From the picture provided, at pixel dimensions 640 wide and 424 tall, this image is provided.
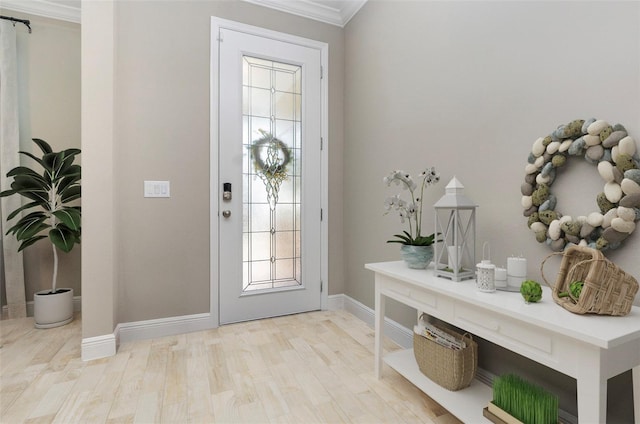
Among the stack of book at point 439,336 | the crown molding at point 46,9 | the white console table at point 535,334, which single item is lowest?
the stack of book at point 439,336

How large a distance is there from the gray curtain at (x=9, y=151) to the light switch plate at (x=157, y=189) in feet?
4.25

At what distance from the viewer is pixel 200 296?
8.24 ft

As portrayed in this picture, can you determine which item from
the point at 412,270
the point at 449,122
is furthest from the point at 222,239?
the point at 449,122

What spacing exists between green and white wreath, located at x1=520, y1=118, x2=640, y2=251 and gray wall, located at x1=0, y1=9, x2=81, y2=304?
11.3 ft

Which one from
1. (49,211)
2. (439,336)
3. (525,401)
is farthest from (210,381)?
(49,211)

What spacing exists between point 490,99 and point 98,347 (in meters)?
2.66

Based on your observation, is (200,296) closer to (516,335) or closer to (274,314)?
(274,314)

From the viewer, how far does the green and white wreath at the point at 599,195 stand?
1084 mm

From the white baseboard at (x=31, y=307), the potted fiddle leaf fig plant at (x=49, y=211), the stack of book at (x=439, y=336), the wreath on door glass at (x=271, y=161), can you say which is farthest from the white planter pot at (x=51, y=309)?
the stack of book at (x=439, y=336)

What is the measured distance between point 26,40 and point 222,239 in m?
2.38

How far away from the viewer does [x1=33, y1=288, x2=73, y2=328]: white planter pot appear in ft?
8.12

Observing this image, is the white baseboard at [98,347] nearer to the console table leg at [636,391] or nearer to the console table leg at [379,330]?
the console table leg at [379,330]

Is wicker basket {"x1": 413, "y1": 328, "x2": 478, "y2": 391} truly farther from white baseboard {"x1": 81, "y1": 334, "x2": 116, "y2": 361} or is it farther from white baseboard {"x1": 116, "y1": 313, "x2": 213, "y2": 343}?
white baseboard {"x1": 81, "y1": 334, "x2": 116, "y2": 361}

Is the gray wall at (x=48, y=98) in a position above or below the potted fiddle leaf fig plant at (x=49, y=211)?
above
